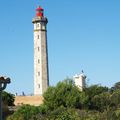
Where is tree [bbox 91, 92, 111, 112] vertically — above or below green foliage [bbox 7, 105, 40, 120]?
above

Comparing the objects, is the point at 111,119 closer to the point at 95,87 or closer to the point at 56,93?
the point at 56,93

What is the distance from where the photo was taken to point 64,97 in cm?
4575

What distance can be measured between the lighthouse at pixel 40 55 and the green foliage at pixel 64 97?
7746 mm

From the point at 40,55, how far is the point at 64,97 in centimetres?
1144

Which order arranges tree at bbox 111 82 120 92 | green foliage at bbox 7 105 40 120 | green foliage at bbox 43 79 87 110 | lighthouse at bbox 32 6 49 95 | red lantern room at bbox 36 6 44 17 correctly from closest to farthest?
1. green foliage at bbox 7 105 40 120
2. green foliage at bbox 43 79 87 110
3. lighthouse at bbox 32 6 49 95
4. red lantern room at bbox 36 6 44 17
5. tree at bbox 111 82 120 92

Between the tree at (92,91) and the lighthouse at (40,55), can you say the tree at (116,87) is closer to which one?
the tree at (92,91)

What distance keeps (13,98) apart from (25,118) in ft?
44.3

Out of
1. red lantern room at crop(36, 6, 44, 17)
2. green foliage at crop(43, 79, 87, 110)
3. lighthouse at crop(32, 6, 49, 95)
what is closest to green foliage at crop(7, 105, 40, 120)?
green foliage at crop(43, 79, 87, 110)

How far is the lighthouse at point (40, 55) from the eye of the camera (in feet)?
181

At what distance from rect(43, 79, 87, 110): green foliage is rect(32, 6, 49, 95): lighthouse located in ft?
25.4

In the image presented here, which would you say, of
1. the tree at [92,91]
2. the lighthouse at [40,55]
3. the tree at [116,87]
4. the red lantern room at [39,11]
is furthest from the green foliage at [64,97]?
the red lantern room at [39,11]

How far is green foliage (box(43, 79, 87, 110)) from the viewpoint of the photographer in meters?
45.1

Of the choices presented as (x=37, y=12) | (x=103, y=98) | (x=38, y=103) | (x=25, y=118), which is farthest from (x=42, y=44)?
(x=25, y=118)

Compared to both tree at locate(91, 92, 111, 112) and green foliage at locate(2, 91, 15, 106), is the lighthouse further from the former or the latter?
tree at locate(91, 92, 111, 112)
